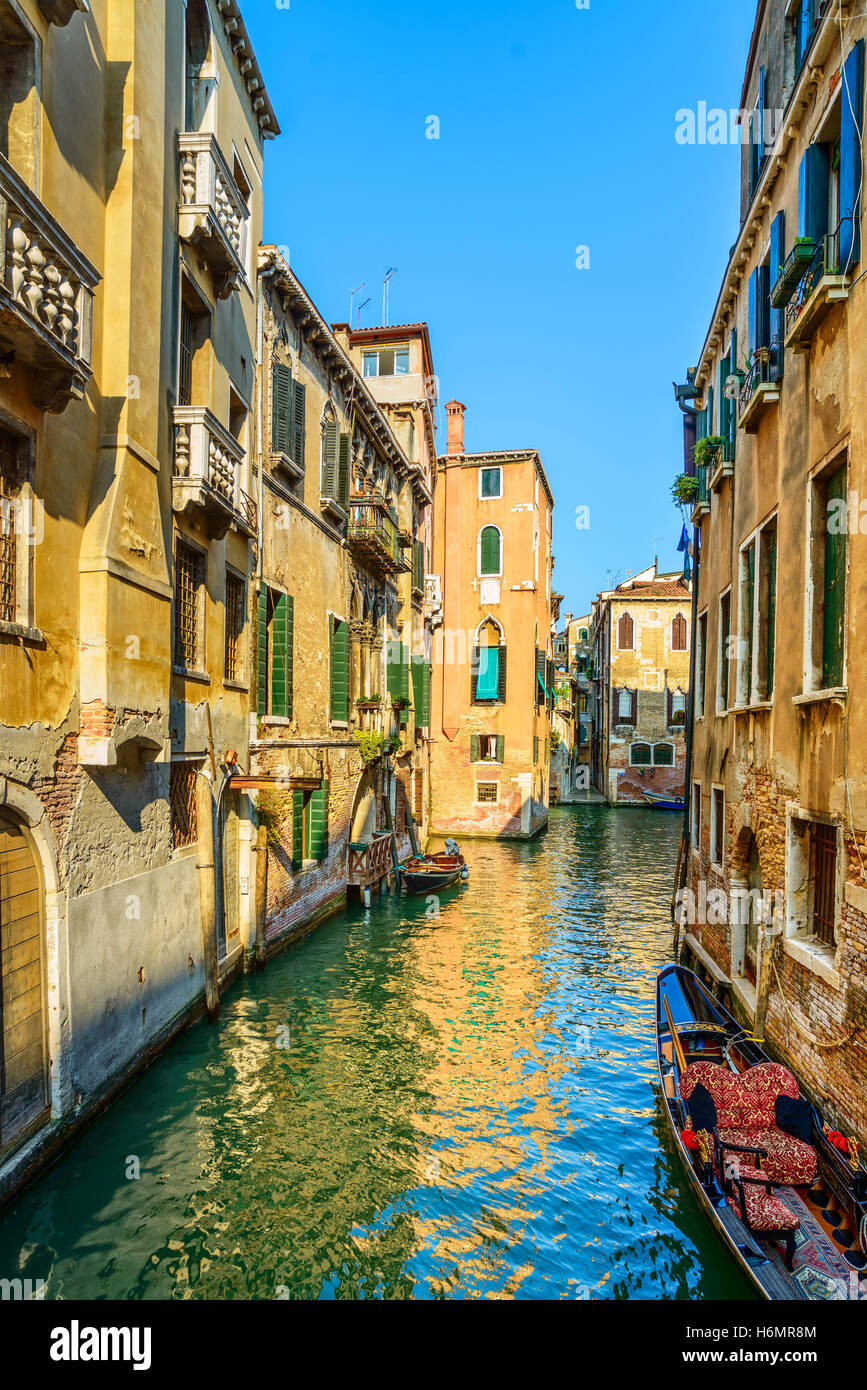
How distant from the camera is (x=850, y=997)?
5934 millimetres

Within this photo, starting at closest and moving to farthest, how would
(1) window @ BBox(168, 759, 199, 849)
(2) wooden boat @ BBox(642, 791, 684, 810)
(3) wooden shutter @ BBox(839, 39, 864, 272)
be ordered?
1. (3) wooden shutter @ BBox(839, 39, 864, 272)
2. (1) window @ BBox(168, 759, 199, 849)
3. (2) wooden boat @ BBox(642, 791, 684, 810)

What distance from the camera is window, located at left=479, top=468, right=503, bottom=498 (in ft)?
94.0

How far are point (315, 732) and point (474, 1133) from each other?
8135mm

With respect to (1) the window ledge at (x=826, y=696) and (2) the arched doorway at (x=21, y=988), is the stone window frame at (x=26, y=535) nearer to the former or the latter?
(2) the arched doorway at (x=21, y=988)

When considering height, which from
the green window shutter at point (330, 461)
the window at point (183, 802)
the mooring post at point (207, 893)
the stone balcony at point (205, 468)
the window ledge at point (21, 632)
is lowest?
the mooring post at point (207, 893)

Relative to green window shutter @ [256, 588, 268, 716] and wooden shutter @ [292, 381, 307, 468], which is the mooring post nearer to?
green window shutter @ [256, 588, 268, 716]

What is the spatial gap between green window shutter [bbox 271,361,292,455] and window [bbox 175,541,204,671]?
346 cm

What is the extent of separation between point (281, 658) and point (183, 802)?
3676 millimetres

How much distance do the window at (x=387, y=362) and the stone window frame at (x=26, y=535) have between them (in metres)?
19.4

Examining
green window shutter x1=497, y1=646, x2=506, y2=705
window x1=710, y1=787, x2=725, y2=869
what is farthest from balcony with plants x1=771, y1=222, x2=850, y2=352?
green window shutter x1=497, y1=646, x2=506, y2=705

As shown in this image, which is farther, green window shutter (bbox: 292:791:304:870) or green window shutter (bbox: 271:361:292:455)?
green window shutter (bbox: 292:791:304:870)

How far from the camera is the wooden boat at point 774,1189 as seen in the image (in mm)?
4840

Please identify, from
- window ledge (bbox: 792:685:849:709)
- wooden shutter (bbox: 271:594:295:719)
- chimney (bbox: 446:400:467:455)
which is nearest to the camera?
window ledge (bbox: 792:685:849:709)

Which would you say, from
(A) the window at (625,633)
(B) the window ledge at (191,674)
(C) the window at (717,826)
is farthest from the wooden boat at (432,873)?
(A) the window at (625,633)
